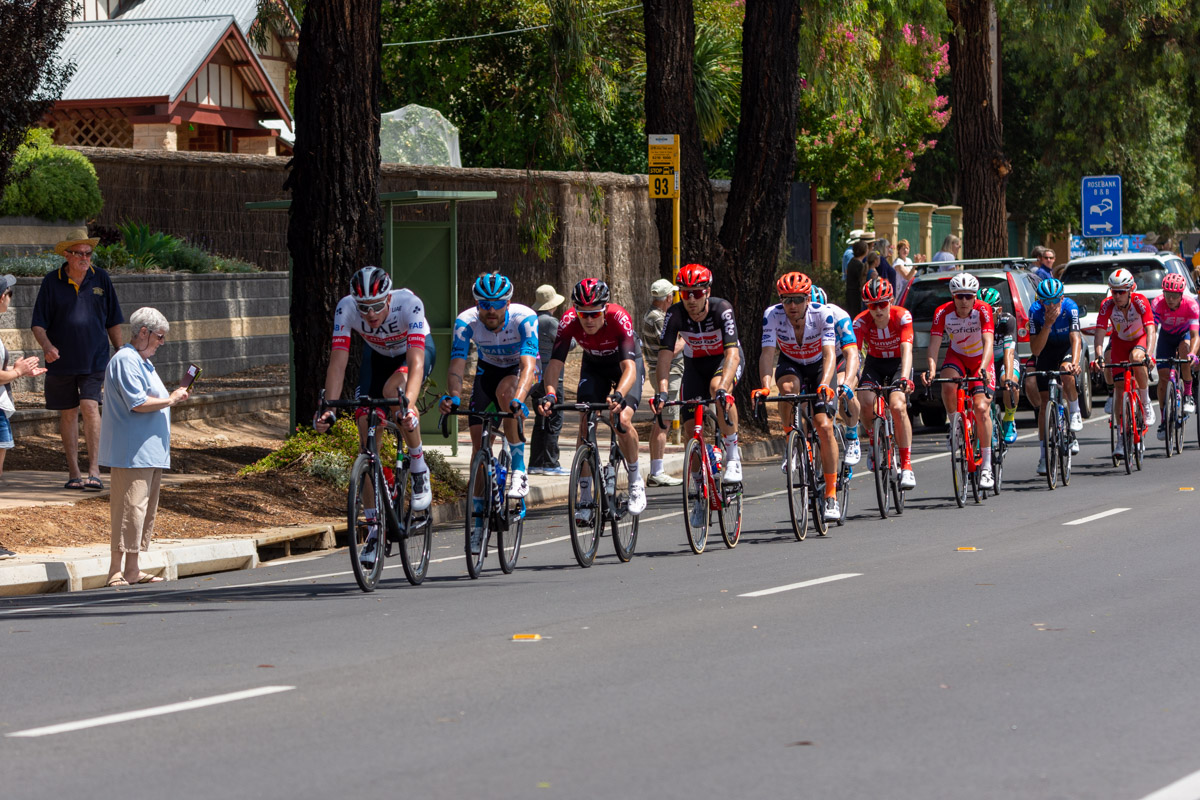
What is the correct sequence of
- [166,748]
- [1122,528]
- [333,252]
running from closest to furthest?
[166,748], [1122,528], [333,252]

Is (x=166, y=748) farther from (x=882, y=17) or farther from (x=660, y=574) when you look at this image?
(x=882, y=17)

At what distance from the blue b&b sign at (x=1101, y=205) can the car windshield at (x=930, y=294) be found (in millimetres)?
16208

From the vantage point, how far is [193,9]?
39344mm

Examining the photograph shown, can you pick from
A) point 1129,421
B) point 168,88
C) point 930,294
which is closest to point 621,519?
point 1129,421

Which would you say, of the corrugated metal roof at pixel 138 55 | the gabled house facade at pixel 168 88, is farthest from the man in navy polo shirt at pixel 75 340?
the corrugated metal roof at pixel 138 55

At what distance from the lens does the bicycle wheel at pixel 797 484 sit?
13.0 m

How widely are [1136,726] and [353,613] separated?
4.57m

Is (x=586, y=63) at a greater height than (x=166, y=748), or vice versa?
(x=586, y=63)

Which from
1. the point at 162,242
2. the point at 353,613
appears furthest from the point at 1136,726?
the point at 162,242

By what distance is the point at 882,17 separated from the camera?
100ft

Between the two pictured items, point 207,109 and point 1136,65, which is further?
point 1136,65

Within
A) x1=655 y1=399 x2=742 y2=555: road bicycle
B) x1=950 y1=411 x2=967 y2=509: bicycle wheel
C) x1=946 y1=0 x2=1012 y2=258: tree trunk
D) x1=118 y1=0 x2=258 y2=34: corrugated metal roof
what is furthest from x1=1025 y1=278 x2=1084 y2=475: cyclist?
x1=118 y1=0 x2=258 y2=34: corrugated metal roof

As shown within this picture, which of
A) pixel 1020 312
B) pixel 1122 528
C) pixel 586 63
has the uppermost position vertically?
pixel 586 63

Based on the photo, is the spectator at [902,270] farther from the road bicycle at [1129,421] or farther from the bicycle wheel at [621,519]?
the bicycle wheel at [621,519]
